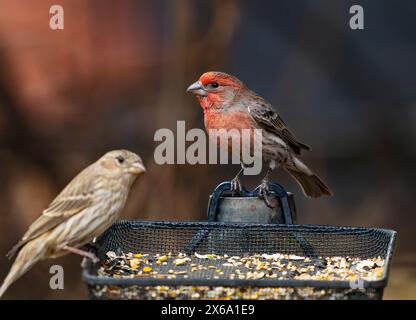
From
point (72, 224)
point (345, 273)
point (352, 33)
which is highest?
point (352, 33)

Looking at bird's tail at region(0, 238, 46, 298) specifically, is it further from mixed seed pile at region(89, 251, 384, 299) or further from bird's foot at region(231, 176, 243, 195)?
bird's foot at region(231, 176, 243, 195)

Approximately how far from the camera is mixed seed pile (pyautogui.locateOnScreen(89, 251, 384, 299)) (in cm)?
427

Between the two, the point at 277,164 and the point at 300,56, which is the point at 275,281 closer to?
the point at 277,164

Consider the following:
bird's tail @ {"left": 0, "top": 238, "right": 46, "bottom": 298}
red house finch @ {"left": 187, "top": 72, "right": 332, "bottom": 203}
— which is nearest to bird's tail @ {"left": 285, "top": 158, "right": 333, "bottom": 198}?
red house finch @ {"left": 187, "top": 72, "right": 332, "bottom": 203}

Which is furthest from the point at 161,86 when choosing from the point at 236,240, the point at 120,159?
the point at 120,159

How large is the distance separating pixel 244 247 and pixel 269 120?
1900 millimetres

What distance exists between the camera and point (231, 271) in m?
5.07

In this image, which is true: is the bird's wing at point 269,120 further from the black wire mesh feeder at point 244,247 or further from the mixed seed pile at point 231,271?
the mixed seed pile at point 231,271

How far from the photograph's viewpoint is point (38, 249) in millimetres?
4906

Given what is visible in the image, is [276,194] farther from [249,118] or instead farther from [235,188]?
[249,118]

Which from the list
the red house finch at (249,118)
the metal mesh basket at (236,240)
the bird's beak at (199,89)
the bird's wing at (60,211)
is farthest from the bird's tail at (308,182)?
the bird's wing at (60,211)

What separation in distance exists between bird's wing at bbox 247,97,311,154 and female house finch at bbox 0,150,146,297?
212 cm

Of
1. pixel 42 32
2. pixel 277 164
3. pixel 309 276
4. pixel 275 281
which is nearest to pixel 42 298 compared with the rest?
pixel 42 32

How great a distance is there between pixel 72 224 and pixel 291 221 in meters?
1.41
